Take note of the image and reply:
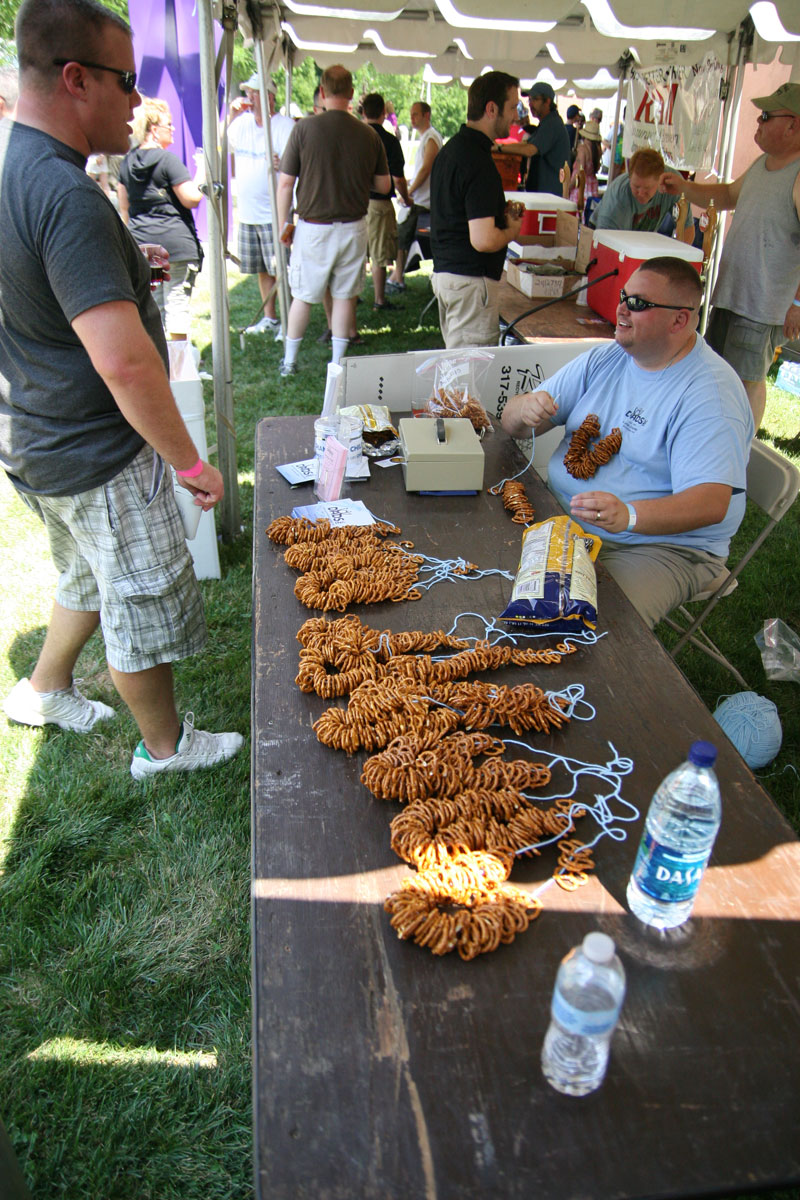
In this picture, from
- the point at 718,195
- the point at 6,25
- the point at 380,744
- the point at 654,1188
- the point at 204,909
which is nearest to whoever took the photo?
the point at 654,1188

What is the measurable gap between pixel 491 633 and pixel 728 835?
655 millimetres

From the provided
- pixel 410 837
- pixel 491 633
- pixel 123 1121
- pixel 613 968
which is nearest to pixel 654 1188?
pixel 613 968

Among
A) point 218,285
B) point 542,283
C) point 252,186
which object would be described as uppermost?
point 252,186

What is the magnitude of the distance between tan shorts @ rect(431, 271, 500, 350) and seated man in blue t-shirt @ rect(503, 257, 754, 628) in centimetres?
204

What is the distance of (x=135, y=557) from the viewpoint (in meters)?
2.04

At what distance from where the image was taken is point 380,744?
1417mm

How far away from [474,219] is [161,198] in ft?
7.60

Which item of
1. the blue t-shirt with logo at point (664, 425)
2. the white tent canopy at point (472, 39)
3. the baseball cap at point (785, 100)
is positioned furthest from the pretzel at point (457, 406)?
the baseball cap at point (785, 100)

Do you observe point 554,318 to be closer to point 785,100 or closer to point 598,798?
point 785,100

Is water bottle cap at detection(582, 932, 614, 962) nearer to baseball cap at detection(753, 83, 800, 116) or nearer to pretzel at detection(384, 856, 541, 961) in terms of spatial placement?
pretzel at detection(384, 856, 541, 961)

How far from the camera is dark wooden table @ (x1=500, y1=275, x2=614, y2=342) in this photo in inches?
171

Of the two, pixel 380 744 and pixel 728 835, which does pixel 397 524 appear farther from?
pixel 728 835

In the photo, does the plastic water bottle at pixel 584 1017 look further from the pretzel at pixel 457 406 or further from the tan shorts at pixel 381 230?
the tan shorts at pixel 381 230

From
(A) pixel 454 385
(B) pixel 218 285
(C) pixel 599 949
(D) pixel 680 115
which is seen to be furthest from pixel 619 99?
(C) pixel 599 949
